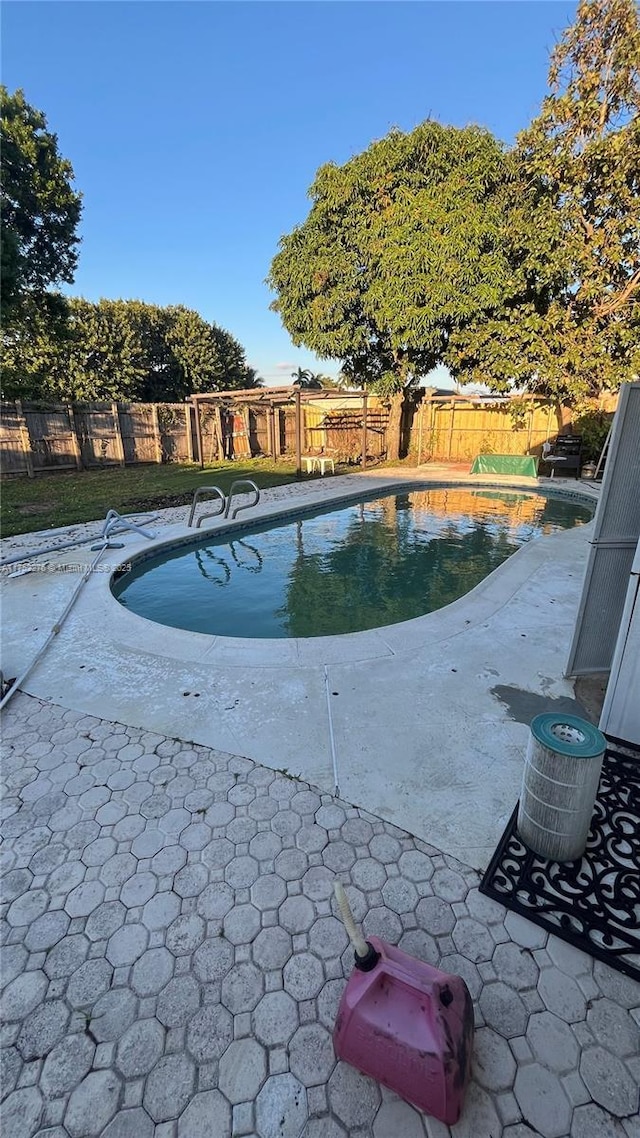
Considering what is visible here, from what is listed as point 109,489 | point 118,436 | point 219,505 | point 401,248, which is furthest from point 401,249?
point 118,436

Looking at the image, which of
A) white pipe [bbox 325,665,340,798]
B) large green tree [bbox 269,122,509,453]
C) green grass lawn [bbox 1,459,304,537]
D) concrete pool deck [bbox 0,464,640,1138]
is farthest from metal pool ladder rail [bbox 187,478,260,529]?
large green tree [bbox 269,122,509,453]

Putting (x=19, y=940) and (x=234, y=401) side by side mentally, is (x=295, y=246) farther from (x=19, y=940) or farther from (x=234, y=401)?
(x=19, y=940)

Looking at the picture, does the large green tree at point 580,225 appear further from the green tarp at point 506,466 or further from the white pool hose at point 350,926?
the white pool hose at point 350,926

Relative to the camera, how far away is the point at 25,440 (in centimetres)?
1348

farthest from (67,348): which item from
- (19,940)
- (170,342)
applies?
(19,940)

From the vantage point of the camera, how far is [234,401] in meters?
15.5

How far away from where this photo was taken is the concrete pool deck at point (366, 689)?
2549 millimetres

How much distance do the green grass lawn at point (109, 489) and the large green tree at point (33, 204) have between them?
478 cm

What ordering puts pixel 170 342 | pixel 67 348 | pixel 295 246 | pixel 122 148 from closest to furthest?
pixel 122 148 < pixel 295 246 < pixel 67 348 < pixel 170 342

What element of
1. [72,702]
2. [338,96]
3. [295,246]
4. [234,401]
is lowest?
[72,702]

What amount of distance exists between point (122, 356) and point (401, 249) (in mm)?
16398

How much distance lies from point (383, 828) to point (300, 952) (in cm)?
67

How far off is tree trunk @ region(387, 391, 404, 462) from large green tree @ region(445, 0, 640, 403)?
4.25m

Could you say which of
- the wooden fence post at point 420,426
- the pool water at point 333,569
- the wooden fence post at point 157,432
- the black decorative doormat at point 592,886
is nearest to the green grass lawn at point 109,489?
the wooden fence post at point 157,432
